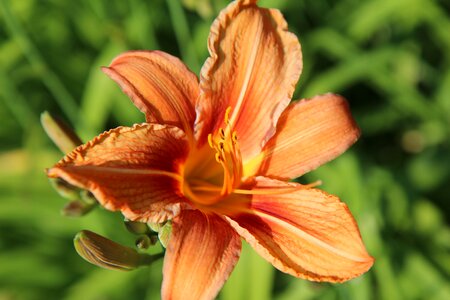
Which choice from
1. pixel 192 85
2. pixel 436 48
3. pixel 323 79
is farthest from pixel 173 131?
pixel 436 48

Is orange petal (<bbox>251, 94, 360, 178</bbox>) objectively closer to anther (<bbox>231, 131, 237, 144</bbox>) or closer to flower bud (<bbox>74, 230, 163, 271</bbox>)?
anther (<bbox>231, 131, 237, 144</bbox>)

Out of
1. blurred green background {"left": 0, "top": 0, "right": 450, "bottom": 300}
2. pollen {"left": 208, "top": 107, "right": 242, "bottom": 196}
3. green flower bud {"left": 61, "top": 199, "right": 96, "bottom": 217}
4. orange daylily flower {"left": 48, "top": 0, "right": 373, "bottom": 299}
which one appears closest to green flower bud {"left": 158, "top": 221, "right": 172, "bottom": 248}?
orange daylily flower {"left": 48, "top": 0, "right": 373, "bottom": 299}

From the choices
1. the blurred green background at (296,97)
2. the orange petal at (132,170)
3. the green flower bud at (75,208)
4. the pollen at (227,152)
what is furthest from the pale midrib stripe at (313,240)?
the blurred green background at (296,97)

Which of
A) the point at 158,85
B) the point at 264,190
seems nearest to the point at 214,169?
the point at 264,190

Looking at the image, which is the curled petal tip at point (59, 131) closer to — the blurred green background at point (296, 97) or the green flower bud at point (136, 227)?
the green flower bud at point (136, 227)

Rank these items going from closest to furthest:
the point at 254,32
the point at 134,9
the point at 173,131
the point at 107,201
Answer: the point at 107,201 → the point at 173,131 → the point at 254,32 → the point at 134,9

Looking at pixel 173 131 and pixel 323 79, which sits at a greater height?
pixel 173 131

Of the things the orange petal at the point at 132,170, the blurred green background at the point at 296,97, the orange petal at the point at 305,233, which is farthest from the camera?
the blurred green background at the point at 296,97

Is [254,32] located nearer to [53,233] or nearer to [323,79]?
[323,79]
